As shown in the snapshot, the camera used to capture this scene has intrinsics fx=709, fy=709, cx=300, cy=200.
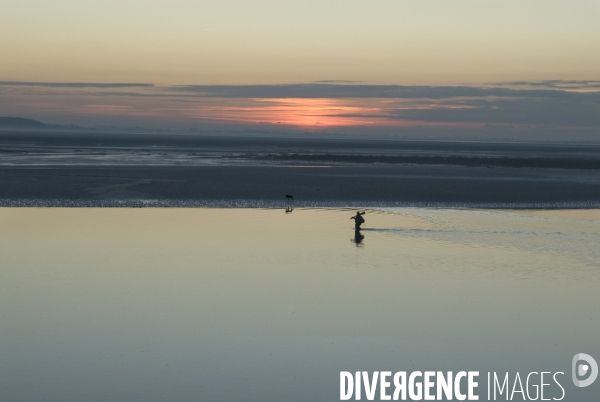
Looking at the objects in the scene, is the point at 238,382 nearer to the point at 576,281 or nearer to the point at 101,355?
the point at 101,355

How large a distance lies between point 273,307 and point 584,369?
7014 millimetres

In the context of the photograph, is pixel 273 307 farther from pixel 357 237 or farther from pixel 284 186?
pixel 284 186

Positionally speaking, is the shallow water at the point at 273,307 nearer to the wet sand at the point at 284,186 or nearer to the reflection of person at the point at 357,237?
the reflection of person at the point at 357,237

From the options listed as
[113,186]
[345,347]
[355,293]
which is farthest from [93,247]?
[113,186]

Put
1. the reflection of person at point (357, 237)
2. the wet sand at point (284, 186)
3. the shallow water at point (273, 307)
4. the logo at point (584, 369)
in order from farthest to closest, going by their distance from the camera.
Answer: the wet sand at point (284, 186)
the reflection of person at point (357, 237)
the logo at point (584, 369)
the shallow water at point (273, 307)

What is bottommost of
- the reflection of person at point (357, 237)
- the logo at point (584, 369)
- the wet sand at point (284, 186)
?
the logo at point (584, 369)

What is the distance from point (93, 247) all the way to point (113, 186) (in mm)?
20924

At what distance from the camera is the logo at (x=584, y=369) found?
1276 centimetres

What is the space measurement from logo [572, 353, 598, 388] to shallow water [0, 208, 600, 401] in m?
0.17

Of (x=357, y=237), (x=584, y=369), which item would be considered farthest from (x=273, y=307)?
(x=357, y=237)

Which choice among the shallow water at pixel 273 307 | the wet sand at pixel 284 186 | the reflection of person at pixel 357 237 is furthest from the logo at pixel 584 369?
the wet sand at pixel 284 186

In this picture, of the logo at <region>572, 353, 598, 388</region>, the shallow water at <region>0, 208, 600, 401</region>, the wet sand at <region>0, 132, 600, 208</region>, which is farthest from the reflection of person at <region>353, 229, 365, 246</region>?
the logo at <region>572, 353, 598, 388</region>

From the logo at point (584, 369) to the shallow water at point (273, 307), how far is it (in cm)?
17

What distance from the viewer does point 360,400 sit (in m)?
11.8
